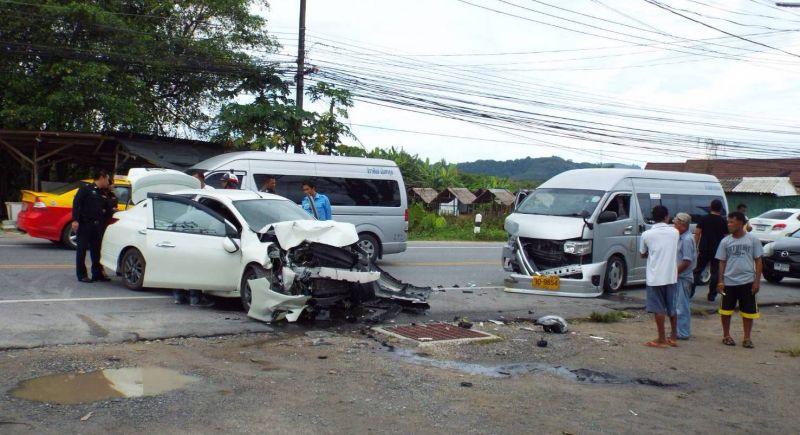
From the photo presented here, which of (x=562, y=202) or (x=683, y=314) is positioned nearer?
(x=683, y=314)

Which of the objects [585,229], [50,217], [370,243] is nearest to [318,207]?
[370,243]

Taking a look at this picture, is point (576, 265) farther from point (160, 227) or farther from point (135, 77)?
point (135, 77)

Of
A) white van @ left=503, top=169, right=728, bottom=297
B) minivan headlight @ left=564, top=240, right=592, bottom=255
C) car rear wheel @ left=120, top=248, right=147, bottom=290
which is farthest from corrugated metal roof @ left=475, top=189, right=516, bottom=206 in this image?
car rear wheel @ left=120, top=248, right=147, bottom=290

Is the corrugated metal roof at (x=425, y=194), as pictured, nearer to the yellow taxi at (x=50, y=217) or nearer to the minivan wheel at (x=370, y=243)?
the minivan wheel at (x=370, y=243)

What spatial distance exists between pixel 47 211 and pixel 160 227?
6.21 m

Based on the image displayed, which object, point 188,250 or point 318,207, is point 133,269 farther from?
point 318,207

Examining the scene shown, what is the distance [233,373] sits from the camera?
7016 mm

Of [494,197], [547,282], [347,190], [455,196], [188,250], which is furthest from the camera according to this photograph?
[494,197]

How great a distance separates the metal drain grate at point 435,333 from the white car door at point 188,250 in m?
2.26

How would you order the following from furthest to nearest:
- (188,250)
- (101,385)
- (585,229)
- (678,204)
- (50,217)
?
(50,217) < (678,204) < (585,229) < (188,250) < (101,385)

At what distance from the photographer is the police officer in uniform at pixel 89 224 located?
38.0ft

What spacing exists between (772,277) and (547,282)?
7159 mm

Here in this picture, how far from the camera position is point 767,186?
41688mm

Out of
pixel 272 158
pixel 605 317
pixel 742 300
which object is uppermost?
pixel 272 158
